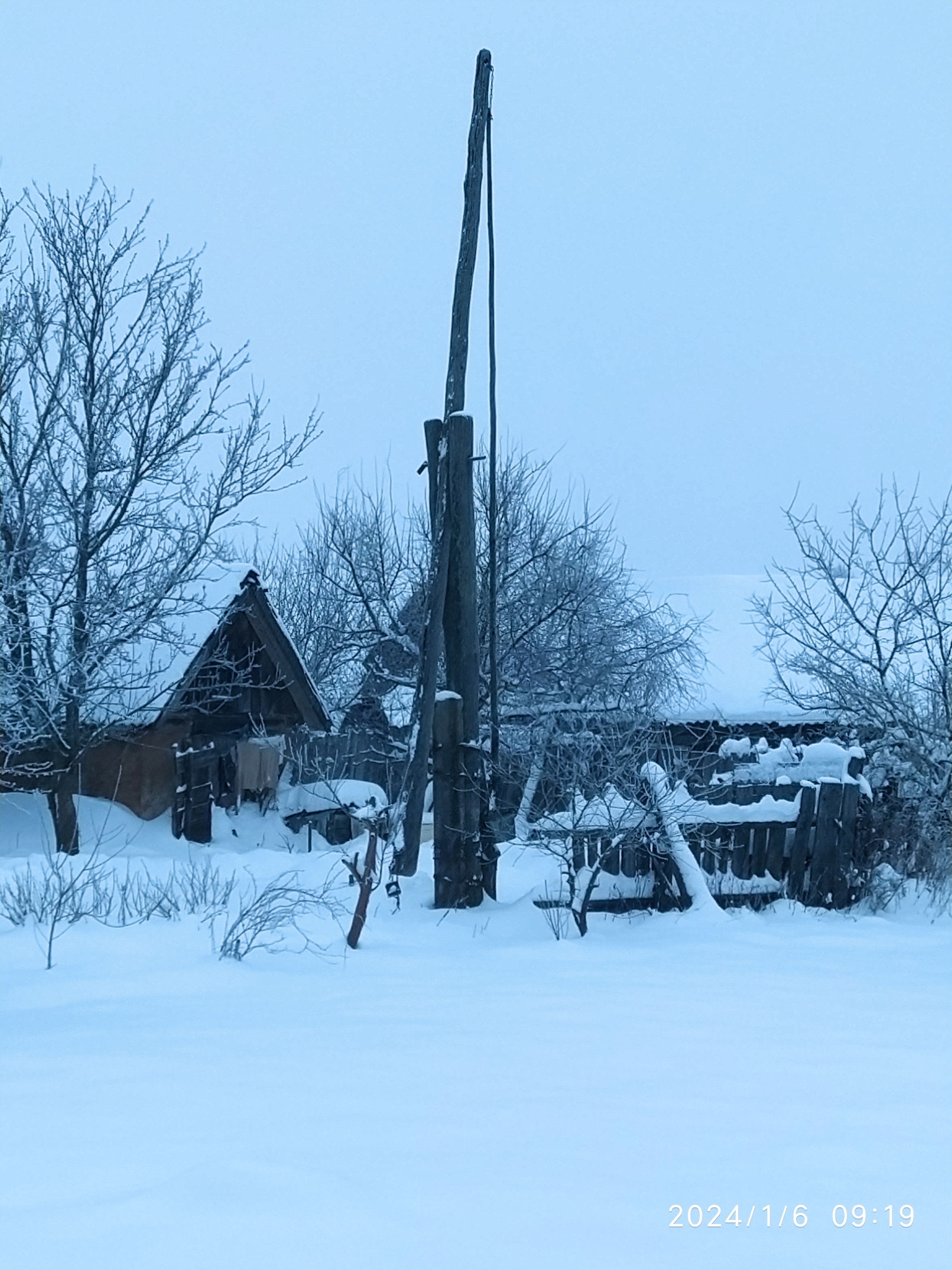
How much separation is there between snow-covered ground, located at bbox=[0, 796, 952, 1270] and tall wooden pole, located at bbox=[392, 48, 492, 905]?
210cm

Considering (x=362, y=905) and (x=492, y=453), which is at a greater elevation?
(x=492, y=453)

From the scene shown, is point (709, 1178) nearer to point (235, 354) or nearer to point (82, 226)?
point (235, 354)

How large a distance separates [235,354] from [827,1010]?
432 inches

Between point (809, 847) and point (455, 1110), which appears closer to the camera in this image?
point (455, 1110)

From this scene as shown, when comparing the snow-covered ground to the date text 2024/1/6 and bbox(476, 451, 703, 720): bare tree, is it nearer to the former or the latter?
the date text 2024/1/6

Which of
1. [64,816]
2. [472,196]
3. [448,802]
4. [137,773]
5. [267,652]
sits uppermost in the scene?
[472,196]

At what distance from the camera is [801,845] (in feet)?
29.8

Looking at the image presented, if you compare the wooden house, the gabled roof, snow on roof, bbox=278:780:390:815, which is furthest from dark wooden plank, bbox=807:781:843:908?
snow on roof, bbox=278:780:390:815

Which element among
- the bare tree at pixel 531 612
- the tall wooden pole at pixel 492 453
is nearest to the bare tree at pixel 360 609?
the bare tree at pixel 531 612

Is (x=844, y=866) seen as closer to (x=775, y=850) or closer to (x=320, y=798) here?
(x=775, y=850)

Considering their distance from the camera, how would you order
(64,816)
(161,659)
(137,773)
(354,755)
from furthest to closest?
(354,755) < (137,773) < (161,659) < (64,816)

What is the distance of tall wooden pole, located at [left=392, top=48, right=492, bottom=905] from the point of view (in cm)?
822

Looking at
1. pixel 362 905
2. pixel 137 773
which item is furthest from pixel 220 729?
pixel 362 905

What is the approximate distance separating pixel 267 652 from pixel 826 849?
409 inches
